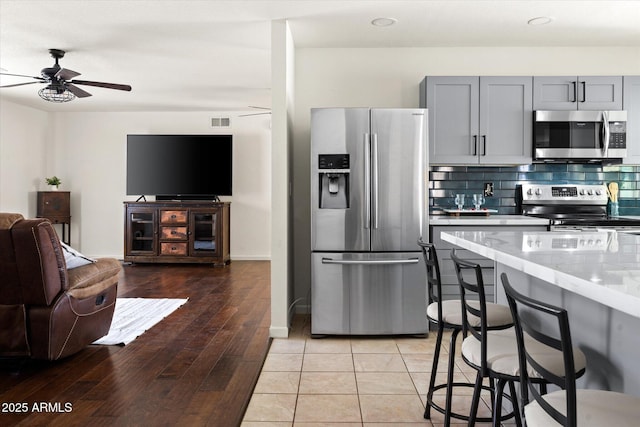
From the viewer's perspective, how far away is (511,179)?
4.43 m

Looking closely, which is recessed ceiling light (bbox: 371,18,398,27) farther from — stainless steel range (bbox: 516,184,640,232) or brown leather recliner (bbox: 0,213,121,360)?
brown leather recliner (bbox: 0,213,121,360)

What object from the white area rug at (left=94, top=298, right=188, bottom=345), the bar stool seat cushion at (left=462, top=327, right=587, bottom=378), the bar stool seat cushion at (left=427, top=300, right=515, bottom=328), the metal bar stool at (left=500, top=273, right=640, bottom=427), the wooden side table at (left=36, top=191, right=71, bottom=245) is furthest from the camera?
the wooden side table at (left=36, top=191, right=71, bottom=245)

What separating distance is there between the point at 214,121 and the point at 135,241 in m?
2.31

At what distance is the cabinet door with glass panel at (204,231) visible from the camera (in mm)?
7508

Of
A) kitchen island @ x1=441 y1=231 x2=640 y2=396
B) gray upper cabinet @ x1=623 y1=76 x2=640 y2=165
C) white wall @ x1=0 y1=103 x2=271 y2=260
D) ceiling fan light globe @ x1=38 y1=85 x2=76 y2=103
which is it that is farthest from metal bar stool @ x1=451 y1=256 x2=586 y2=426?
white wall @ x1=0 y1=103 x2=271 y2=260

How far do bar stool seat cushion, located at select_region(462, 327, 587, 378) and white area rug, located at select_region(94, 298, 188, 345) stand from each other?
2.72 m

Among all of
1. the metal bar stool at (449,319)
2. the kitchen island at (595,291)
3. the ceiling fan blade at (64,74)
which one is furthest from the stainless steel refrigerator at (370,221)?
the ceiling fan blade at (64,74)

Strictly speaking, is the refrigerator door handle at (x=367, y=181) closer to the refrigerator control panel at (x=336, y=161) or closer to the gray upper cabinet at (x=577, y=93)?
the refrigerator control panel at (x=336, y=161)

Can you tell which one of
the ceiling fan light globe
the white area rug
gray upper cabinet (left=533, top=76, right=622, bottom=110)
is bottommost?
the white area rug

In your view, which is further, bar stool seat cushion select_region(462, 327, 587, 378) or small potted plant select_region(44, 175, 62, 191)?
small potted plant select_region(44, 175, 62, 191)

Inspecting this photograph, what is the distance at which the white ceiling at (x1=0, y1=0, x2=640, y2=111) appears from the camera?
353 cm

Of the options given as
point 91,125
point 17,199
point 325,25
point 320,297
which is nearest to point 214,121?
point 91,125

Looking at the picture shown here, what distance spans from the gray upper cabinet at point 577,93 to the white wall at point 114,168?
470 cm

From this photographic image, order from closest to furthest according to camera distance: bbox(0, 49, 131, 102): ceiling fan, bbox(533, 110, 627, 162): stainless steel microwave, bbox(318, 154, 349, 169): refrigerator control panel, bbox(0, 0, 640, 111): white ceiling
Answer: bbox(0, 0, 640, 111): white ceiling
bbox(318, 154, 349, 169): refrigerator control panel
bbox(533, 110, 627, 162): stainless steel microwave
bbox(0, 49, 131, 102): ceiling fan
